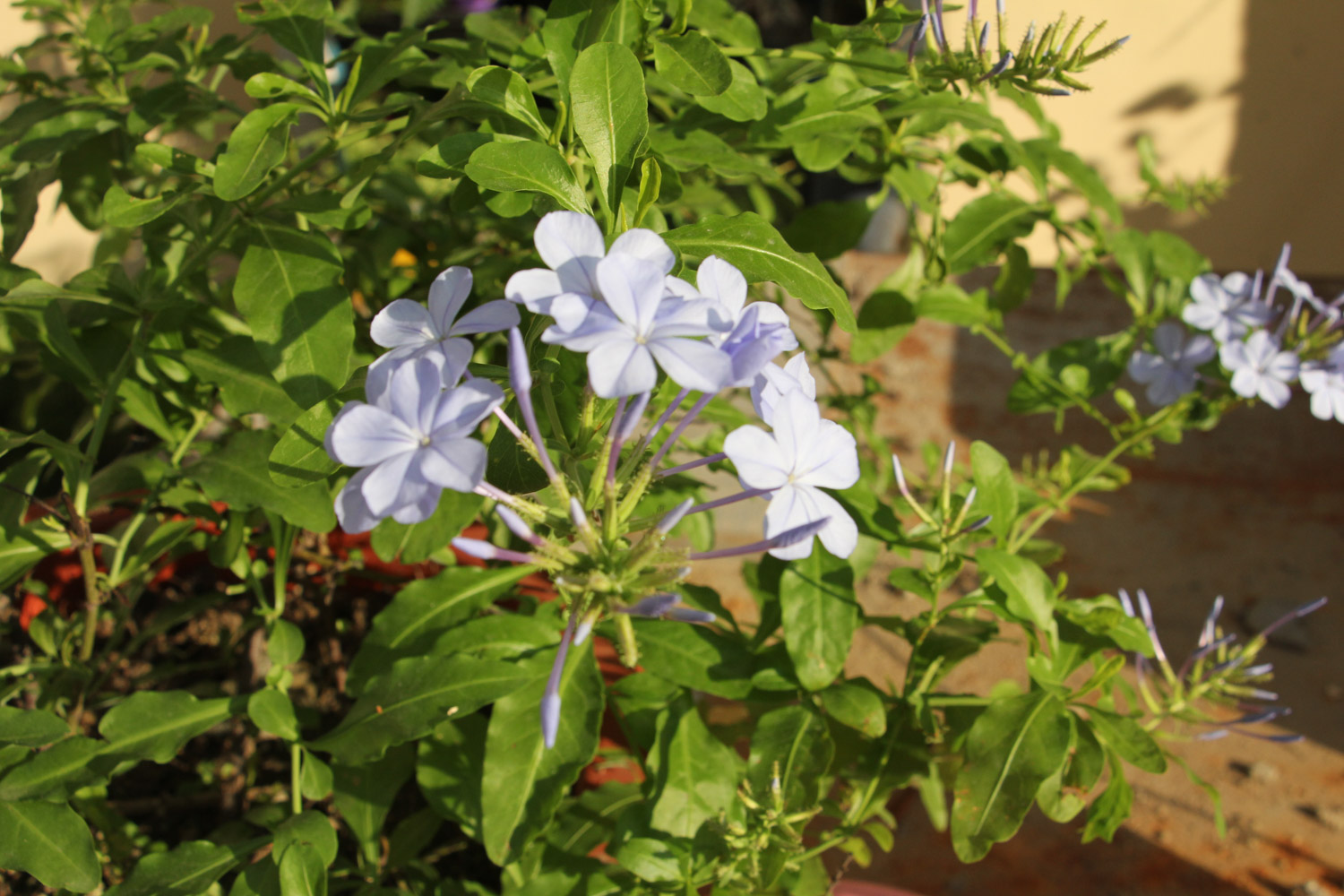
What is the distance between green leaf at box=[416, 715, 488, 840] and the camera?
3.01 feet

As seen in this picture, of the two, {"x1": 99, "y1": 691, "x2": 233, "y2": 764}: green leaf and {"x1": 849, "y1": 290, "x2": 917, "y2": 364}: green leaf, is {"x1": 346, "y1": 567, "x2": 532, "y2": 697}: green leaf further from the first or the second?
{"x1": 849, "y1": 290, "x2": 917, "y2": 364}: green leaf

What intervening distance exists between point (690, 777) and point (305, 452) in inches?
19.8

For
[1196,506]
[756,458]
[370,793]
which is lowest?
[1196,506]

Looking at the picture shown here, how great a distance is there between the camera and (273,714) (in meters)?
0.85

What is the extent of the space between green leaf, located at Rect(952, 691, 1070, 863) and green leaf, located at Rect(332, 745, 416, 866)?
0.59m

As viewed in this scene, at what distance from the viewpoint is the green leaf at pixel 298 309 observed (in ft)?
2.39

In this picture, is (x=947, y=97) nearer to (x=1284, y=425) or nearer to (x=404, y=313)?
(x=404, y=313)

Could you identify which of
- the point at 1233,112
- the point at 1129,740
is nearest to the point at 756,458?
the point at 1129,740

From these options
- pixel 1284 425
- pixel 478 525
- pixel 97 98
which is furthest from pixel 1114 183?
pixel 97 98

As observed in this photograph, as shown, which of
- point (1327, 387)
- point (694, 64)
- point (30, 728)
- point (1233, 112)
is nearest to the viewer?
point (694, 64)

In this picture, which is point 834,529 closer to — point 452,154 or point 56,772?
point 452,154

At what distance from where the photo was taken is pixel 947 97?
91 centimetres

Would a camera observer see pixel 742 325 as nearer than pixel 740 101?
Yes

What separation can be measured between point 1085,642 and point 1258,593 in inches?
49.1
